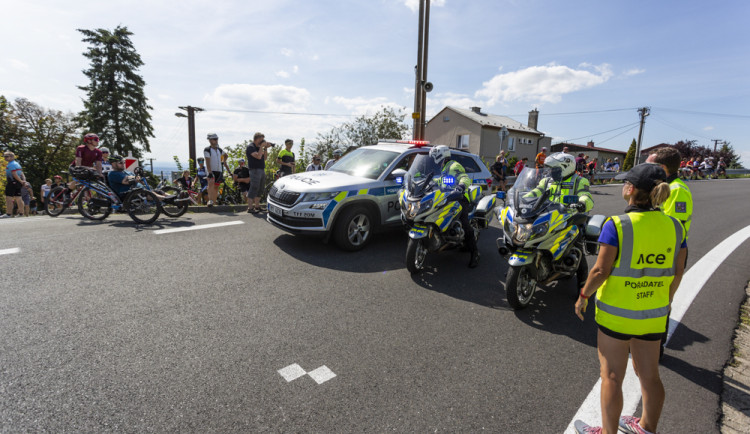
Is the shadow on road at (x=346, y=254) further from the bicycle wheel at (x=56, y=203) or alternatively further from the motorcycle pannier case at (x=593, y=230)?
the bicycle wheel at (x=56, y=203)

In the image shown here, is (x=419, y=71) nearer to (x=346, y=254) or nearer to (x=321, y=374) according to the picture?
(x=346, y=254)

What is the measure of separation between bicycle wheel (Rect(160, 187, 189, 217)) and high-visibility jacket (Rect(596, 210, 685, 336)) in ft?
26.5

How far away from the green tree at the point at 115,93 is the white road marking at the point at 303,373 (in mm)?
34706

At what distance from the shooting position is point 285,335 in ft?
10.7

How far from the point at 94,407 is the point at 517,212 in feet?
13.2

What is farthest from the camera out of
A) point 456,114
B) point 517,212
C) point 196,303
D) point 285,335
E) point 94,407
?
point 456,114

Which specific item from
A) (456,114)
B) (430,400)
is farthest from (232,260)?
(456,114)

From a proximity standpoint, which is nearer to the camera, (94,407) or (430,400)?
(94,407)

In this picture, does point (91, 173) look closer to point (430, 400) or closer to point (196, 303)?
point (196, 303)

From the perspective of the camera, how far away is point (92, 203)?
7441 millimetres

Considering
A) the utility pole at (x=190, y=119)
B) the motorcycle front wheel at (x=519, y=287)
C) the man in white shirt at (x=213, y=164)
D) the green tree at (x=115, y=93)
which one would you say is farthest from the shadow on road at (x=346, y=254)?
the green tree at (x=115, y=93)

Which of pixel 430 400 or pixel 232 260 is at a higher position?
pixel 232 260

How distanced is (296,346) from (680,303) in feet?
14.8

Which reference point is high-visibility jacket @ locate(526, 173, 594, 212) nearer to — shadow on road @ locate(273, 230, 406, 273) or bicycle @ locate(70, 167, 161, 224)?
shadow on road @ locate(273, 230, 406, 273)
